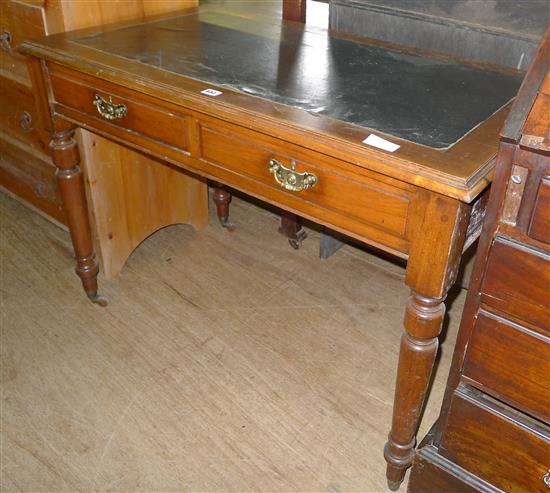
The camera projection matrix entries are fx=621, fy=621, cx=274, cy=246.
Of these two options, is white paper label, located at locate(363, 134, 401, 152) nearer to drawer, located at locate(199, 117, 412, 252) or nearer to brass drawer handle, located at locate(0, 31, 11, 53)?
drawer, located at locate(199, 117, 412, 252)

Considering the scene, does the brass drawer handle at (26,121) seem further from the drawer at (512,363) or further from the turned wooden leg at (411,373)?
the drawer at (512,363)

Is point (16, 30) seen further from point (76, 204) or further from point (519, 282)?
point (519, 282)

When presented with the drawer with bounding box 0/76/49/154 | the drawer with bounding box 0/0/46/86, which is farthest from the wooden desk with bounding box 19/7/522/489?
the drawer with bounding box 0/76/49/154

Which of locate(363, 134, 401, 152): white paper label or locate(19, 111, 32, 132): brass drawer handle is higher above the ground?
locate(363, 134, 401, 152): white paper label

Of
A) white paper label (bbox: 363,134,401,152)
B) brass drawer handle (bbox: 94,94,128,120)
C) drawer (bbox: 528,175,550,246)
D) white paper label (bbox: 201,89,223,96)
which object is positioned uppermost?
white paper label (bbox: 363,134,401,152)

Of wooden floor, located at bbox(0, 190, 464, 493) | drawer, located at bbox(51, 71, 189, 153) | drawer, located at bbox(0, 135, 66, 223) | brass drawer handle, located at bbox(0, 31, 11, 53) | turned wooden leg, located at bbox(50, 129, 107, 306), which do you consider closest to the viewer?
drawer, located at bbox(51, 71, 189, 153)

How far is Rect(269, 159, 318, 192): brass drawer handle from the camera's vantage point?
1.21 m

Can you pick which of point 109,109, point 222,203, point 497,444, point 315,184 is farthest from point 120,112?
point 497,444

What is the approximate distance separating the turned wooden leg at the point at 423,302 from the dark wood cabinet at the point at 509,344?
4cm

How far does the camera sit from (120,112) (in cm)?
152

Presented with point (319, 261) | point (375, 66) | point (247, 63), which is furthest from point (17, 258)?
point (375, 66)

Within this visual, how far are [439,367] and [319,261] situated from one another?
0.63m

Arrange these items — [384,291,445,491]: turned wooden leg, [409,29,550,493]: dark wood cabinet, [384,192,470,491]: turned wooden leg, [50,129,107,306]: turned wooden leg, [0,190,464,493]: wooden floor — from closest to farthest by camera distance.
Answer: [409,29,550,493]: dark wood cabinet
[384,192,470,491]: turned wooden leg
[384,291,445,491]: turned wooden leg
[0,190,464,493]: wooden floor
[50,129,107,306]: turned wooden leg

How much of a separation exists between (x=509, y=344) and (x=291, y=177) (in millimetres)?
515
